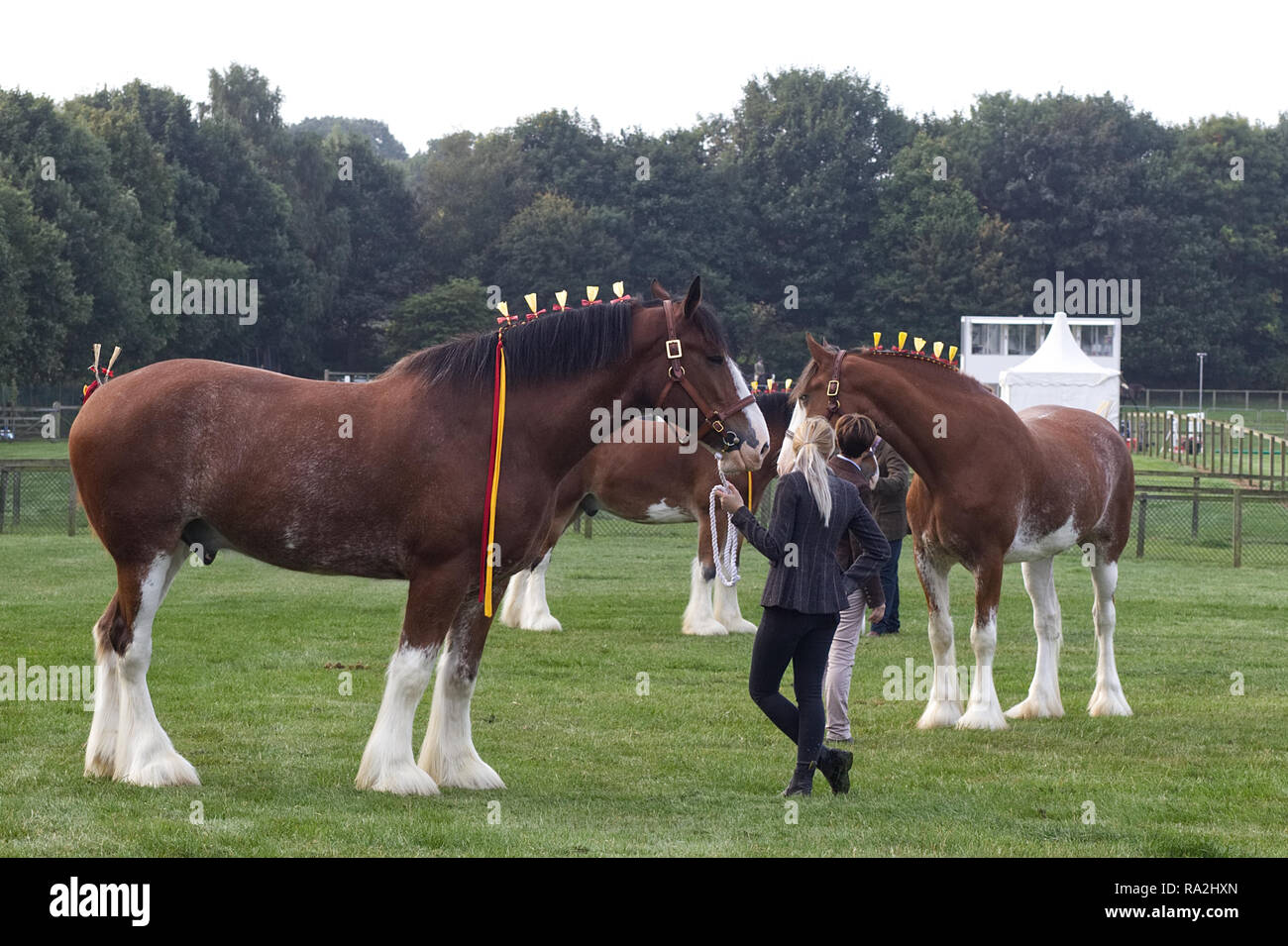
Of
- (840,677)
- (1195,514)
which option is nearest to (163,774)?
(840,677)

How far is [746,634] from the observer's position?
15070 millimetres

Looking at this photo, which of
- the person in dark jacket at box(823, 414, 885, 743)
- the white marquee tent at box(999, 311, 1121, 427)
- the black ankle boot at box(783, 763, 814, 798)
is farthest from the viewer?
the white marquee tent at box(999, 311, 1121, 427)

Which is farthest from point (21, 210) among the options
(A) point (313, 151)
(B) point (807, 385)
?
(B) point (807, 385)

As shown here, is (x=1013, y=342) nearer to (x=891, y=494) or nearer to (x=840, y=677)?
(x=891, y=494)

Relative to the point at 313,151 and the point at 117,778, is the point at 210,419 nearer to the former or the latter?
the point at 117,778

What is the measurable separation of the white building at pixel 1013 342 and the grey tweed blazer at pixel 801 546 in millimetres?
59199

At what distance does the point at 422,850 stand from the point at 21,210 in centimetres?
4433

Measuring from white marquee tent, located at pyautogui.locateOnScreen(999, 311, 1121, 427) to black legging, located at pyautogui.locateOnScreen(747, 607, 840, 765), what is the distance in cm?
3790

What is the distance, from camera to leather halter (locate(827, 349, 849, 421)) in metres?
9.75

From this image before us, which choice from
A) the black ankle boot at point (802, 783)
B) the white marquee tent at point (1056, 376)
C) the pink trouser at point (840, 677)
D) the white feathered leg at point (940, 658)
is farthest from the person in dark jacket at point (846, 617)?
the white marquee tent at point (1056, 376)

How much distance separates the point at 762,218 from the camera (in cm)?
8181

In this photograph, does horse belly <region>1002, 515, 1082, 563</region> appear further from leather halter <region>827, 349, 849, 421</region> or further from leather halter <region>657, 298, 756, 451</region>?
leather halter <region>657, 298, 756, 451</region>

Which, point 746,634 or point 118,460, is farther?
point 746,634

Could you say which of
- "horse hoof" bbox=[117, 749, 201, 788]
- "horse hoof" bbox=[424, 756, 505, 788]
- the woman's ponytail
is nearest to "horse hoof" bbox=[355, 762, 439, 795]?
"horse hoof" bbox=[424, 756, 505, 788]
